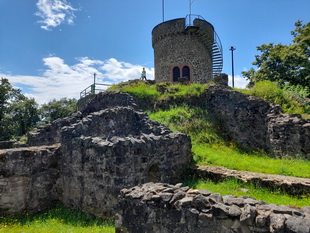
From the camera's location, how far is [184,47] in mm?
23188

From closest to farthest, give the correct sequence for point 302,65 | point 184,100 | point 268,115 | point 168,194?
point 168,194
point 268,115
point 184,100
point 302,65

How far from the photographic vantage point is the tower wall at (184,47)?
2309 centimetres

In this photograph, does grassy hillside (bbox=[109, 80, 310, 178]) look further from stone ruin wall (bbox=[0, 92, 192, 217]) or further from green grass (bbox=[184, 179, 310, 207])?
stone ruin wall (bbox=[0, 92, 192, 217])

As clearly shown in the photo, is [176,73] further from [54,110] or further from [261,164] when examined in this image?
[54,110]

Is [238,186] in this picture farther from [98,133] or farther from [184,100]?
[184,100]

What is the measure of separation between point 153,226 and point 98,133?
6853 mm

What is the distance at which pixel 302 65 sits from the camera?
18.8 metres

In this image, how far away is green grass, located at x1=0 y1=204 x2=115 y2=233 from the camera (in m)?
5.49

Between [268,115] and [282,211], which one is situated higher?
[268,115]

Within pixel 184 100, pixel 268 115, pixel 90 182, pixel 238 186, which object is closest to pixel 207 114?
pixel 184 100

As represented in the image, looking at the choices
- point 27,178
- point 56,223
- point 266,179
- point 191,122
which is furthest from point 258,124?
point 27,178

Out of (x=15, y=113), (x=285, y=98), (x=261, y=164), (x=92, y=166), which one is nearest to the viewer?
(x=92, y=166)

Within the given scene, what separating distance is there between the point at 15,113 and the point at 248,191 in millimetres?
39909

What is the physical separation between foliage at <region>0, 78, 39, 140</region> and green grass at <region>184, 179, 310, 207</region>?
34.5 m
